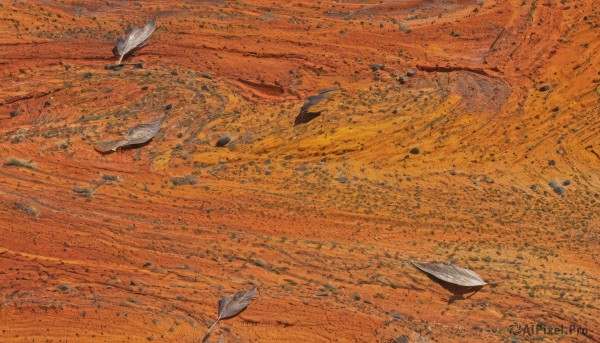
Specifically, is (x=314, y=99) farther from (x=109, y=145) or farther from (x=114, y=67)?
(x=114, y=67)

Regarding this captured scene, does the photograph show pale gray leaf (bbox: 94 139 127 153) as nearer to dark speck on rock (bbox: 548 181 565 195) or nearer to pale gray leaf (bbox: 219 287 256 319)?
pale gray leaf (bbox: 219 287 256 319)

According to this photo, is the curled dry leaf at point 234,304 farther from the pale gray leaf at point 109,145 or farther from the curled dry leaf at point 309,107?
the curled dry leaf at point 309,107

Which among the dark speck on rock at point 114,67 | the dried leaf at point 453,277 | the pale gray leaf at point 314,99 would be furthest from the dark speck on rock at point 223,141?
the dried leaf at point 453,277

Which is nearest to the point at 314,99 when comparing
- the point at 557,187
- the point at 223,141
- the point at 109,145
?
the point at 223,141

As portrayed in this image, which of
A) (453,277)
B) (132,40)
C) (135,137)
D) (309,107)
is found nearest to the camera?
(453,277)

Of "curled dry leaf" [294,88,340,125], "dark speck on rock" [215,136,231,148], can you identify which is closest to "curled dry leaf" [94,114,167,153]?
"dark speck on rock" [215,136,231,148]
